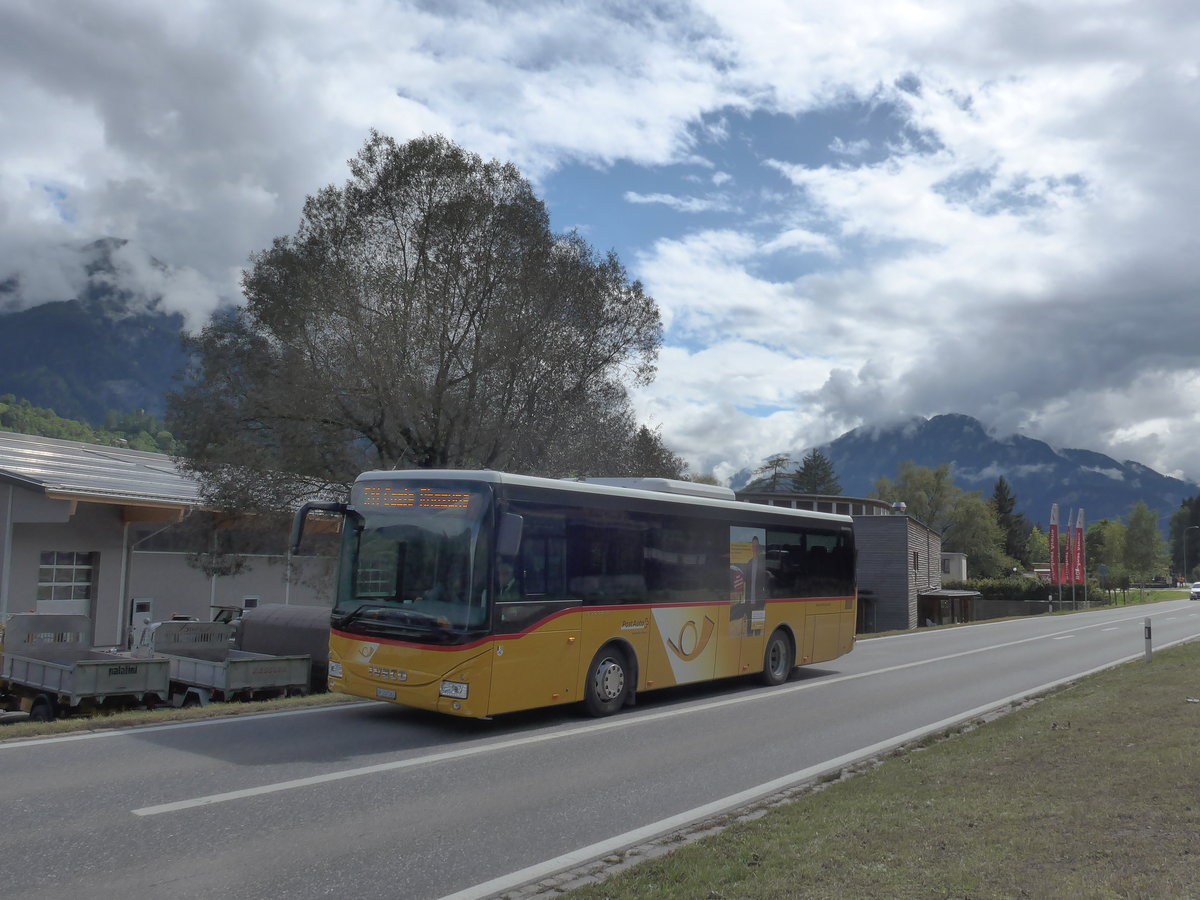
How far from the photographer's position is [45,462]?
90.7 ft

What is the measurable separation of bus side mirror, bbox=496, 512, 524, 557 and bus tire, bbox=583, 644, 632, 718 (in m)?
2.43

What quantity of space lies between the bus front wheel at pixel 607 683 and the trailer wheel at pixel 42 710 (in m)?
7.15

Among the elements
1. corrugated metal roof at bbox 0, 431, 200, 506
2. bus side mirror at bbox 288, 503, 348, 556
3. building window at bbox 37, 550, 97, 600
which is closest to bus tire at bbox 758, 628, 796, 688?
bus side mirror at bbox 288, 503, 348, 556

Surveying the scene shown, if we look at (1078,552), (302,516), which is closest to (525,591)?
(302,516)

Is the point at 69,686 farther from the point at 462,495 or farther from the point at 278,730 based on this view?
the point at 462,495

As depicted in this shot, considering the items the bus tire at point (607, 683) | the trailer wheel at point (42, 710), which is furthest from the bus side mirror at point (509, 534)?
the trailer wheel at point (42, 710)

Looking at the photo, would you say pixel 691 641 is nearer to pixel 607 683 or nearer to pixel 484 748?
pixel 607 683

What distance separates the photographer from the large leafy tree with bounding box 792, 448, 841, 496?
114 metres

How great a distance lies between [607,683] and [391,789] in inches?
182

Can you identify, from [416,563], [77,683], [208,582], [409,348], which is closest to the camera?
[416,563]

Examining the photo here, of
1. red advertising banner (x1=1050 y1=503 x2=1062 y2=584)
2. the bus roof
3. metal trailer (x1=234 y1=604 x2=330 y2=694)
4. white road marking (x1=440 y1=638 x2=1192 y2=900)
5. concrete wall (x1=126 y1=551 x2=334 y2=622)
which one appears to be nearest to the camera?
white road marking (x1=440 y1=638 x2=1192 y2=900)

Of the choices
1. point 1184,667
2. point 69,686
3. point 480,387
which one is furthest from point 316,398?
point 1184,667

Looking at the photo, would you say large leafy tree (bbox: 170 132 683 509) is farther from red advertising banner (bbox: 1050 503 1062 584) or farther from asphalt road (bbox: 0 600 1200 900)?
red advertising banner (bbox: 1050 503 1062 584)

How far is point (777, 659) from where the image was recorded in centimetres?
1616
